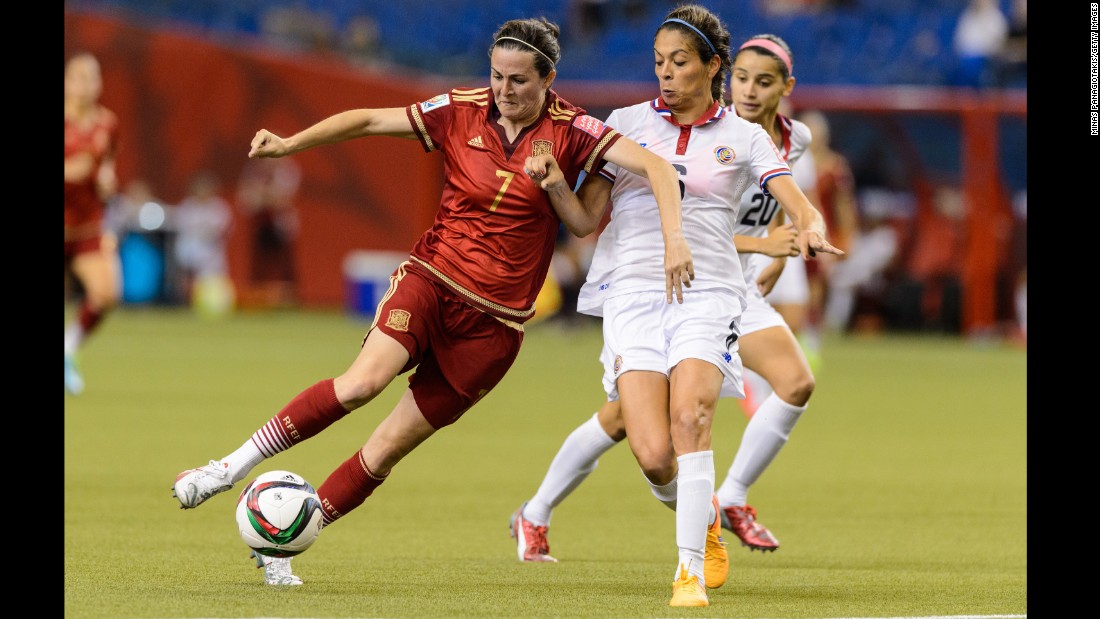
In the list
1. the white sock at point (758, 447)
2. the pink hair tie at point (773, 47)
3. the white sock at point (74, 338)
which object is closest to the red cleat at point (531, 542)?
the white sock at point (758, 447)

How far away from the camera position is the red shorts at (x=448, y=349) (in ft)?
21.0

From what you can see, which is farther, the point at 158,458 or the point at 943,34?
the point at 943,34

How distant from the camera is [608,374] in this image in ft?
21.7

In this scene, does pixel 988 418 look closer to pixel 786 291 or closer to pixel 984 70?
pixel 786 291

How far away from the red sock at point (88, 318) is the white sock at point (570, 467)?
743 centimetres

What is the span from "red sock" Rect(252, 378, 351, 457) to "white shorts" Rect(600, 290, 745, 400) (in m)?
1.07

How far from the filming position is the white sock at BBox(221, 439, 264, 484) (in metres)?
6.07

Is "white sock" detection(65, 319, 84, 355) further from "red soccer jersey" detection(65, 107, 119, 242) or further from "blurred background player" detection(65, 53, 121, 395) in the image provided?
"red soccer jersey" detection(65, 107, 119, 242)

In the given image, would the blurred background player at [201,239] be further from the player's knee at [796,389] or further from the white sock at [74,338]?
the player's knee at [796,389]

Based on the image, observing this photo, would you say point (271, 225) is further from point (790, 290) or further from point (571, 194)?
point (571, 194)

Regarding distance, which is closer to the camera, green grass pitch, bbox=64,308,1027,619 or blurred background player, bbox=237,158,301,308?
green grass pitch, bbox=64,308,1027,619

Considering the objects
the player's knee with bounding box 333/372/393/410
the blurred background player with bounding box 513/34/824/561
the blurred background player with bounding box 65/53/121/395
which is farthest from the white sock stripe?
the blurred background player with bounding box 65/53/121/395
